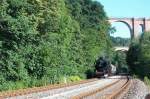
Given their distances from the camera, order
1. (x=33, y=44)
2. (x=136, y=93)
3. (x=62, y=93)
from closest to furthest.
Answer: (x=136, y=93) < (x=62, y=93) < (x=33, y=44)

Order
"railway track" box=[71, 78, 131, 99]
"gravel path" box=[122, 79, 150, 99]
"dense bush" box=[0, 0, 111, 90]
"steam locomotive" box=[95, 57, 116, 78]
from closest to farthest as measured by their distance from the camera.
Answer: "railway track" box=[71, 78, 131, 99] → "gravel path" box=[122, 79, 150, 99] → "dense bush" box=[0, 0, 111, 90] → "steam locomotive" box=[95, 57, 116, 78]

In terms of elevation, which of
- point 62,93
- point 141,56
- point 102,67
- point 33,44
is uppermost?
point 33,44

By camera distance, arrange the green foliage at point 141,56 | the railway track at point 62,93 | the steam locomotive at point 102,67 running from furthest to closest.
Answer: the green foliage at point 141,56 < the steam locomotive at point 102,67 < the railway track at point 62,93

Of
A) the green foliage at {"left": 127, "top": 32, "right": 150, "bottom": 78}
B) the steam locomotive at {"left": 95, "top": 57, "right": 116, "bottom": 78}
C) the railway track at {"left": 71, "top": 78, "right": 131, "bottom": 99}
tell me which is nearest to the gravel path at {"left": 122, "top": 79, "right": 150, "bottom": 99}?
the railway track at {"left": 71, "top": 78, "right": 131, "bottom": 99}

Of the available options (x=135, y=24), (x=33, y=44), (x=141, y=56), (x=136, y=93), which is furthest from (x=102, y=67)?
(x=135, y=24)

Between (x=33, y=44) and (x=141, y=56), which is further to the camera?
(x=141, y=56)

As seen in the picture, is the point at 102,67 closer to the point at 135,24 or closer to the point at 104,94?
the point at 104,94

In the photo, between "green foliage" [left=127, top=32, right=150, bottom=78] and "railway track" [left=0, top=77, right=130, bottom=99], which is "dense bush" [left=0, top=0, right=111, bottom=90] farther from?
"green foliage" [left=127, top=32, right=150, bottom=78]

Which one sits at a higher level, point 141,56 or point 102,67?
point 141,56

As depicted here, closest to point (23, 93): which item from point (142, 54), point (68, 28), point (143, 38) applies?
point (68, 28)

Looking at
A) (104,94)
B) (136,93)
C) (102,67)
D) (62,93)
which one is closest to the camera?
(136,93)

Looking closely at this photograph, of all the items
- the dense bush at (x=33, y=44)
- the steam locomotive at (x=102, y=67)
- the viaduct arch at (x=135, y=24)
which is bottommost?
the steam locomotive at (x=102, y=67)

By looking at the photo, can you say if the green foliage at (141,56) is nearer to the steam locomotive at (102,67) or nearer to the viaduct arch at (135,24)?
the steam locomotive at (102,67)

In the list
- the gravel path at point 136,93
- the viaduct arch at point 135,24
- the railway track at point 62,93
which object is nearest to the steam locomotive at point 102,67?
the railway track at point 62,93
